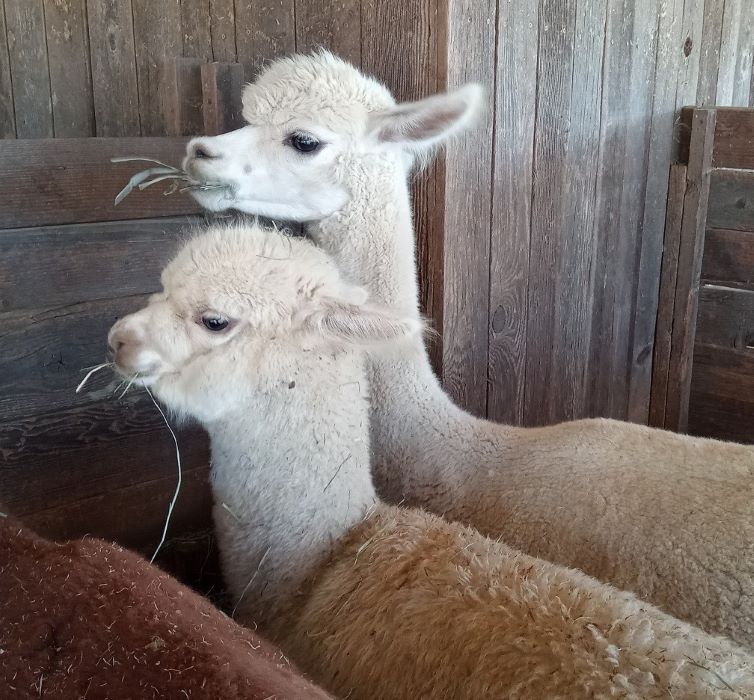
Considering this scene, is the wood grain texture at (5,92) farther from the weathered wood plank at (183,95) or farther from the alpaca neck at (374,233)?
the alpaca neck at (374,233)

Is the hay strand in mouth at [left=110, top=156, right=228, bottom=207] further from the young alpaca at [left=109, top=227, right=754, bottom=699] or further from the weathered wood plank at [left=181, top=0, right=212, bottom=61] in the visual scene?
the weathered wood plank at [left=181, top=0, right=212, bottom=61]

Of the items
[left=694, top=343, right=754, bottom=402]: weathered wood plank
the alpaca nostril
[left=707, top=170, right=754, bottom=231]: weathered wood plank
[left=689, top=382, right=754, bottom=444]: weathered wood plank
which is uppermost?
the alpaca nostril

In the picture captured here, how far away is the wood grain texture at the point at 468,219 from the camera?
251cm

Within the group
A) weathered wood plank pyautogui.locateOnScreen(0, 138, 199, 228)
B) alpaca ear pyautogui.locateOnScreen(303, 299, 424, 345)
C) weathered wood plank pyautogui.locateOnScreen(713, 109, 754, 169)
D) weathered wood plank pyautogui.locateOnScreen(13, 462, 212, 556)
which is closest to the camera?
alpaca ear pyautogui.locateOnScreen(303, 299, 424, 345)

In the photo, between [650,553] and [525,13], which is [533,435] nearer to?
[650,553]

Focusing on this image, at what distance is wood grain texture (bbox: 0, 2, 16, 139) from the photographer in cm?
343

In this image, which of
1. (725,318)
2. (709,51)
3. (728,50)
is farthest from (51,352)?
(728,50)

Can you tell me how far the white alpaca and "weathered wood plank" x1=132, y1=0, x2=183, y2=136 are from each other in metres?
1.19

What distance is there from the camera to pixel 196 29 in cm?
324

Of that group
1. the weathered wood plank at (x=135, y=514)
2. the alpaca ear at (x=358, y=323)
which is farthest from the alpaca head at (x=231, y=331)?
the weathered wood plank at (x=135, y=514)

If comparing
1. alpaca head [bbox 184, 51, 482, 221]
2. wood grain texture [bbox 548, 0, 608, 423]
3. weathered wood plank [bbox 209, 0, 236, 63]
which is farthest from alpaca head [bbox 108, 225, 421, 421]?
weathered wood plank [bbox 209, 0, 236, 63]

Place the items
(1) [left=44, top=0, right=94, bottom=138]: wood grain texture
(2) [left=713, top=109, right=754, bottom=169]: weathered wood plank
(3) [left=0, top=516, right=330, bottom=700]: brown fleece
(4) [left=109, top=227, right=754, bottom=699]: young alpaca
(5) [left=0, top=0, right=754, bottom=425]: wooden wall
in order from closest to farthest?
(3) [left=0, top=516, right=330, bottom=700]: brown fleece
(4) [left=109, top=227, right=754, bottom=699]: young alpaca
(5) [left=0, top=0, right=754, bottom=425]: wooden wall
(1) [left=44, top=0, right=94, bottom=138]: wood grain texture
(2) [left=713, top=109, right=754, bottom=169]: weathered wood plank

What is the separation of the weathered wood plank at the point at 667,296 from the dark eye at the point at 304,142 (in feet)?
7.31

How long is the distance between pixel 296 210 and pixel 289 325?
668mm
